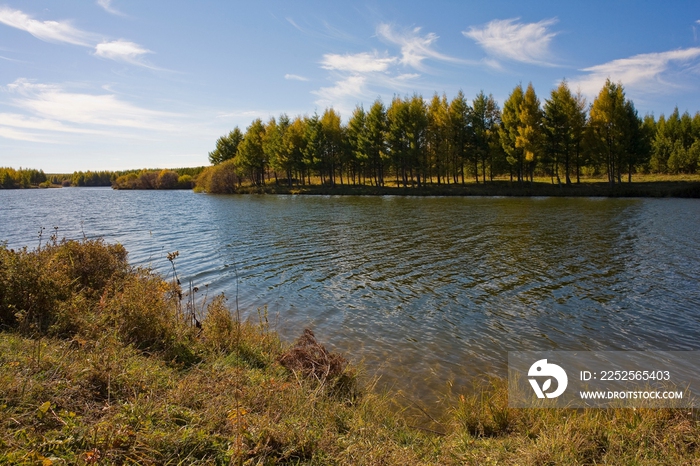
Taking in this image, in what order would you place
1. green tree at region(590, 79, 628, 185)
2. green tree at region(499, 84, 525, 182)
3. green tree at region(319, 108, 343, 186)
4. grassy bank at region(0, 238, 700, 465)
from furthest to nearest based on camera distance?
green tree at region(319, 108, 343, 186)
green tree at region(499, 84, 525, 182)
green tree at region(590, 79, 628, 185)
grassy bank at region(0, 238, 700, 465)

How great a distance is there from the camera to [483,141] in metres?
56.7

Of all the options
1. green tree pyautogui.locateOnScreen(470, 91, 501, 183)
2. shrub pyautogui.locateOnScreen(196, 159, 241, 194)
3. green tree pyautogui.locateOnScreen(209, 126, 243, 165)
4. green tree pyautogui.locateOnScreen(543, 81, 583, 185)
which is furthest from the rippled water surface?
green tree pyautogui.locateOnScreen(209, 126, 243, 165)

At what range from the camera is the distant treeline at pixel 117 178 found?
114 meters

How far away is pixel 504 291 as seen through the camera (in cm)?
1192

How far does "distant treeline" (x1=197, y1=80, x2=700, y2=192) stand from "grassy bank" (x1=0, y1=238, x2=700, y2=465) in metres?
50.2

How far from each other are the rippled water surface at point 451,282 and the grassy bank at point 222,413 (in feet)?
5.06

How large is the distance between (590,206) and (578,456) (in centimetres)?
3737

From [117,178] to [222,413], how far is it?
159063 mm

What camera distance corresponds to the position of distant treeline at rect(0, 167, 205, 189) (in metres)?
114

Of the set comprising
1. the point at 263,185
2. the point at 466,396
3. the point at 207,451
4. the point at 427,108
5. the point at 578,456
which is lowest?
the point at 466,396

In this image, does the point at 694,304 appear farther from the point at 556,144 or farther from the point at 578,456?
the point at 556,144

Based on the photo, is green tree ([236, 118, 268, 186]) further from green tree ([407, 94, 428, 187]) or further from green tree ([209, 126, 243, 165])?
green tree ([407, 94, 428, 187])

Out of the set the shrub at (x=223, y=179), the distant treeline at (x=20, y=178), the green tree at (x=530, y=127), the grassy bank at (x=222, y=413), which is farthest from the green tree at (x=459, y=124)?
the distant treeline at (x=20, y=178)

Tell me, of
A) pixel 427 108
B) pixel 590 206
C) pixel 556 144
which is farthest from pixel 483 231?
pixel 427 108
